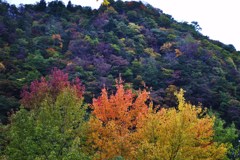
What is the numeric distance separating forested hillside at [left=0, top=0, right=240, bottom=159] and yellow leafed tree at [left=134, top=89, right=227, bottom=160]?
963 centimetres

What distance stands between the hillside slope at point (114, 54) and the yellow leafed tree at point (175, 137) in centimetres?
1896

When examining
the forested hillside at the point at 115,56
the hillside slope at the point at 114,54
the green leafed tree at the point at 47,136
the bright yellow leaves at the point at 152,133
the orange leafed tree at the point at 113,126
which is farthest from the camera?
the hillside slope at the point at 114,54

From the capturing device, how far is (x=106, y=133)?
61.2ft

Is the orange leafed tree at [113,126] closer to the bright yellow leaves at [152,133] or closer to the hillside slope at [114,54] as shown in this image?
the bright yellow leaves at [152,133]

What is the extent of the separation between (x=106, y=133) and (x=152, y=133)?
311cm

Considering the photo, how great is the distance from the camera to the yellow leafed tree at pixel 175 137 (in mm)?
15492

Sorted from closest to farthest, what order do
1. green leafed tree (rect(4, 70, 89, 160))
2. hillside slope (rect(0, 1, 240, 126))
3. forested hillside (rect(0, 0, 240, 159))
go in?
green leafed tree (rect(4, 70, 89, 160)), forested hillside (rect(0, 0, 240, 159)), hillside slope (rect(0, 1, 240, 126))

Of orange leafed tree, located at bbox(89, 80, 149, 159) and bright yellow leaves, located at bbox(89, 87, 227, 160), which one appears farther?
orange leafed tree, located at bbox(89, 80, 149, 159)

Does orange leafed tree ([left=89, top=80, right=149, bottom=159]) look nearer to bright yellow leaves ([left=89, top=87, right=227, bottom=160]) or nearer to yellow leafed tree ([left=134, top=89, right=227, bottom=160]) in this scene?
bright yellow leaves ([left=89, top=87, right=227, bottom=160])

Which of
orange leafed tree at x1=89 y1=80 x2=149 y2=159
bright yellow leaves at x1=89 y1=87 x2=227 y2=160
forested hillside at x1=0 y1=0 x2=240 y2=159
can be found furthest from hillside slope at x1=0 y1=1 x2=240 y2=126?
bright yellow leaves at x1=89 y1=87 x2=227 y2=160

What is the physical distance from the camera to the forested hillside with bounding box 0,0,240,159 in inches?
1521

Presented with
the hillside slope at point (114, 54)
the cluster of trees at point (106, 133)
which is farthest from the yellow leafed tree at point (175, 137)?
the hillside slope at point (114, 54)

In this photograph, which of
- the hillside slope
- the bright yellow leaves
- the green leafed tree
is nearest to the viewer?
the green leafed tree

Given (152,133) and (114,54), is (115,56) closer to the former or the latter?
(114,54)
